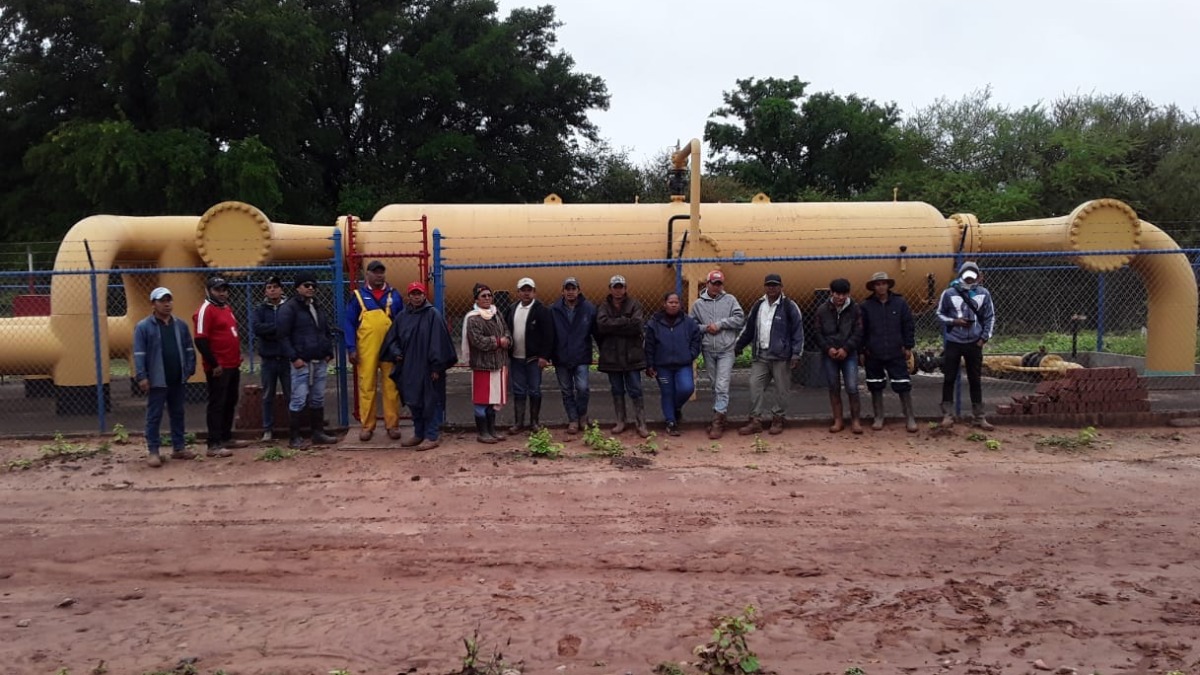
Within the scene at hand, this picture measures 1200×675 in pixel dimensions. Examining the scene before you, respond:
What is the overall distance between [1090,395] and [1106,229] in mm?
3294

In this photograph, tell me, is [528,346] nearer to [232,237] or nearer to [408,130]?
[232,237]

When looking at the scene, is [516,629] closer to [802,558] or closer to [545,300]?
[802,558]

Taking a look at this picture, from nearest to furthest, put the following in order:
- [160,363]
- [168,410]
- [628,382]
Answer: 1. [160,363]
2. [168,410]
3. [628,382]

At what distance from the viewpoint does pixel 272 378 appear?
367 inches

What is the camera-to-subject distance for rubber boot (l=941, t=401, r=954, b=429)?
31.7 feet

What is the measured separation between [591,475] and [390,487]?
182 centimetres

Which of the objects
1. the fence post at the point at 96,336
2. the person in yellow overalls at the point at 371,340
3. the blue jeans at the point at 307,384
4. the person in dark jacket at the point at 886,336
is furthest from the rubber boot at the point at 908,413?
the fence post at the point at 96,336

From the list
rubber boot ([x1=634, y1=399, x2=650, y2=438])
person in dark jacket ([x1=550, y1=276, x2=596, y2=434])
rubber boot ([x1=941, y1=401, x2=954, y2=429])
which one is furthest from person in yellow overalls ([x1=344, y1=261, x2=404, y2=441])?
rubber boot ([x1=941, y1=401, x2=954, y2=429])

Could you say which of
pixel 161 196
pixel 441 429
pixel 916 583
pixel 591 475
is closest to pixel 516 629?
pixel 916 583

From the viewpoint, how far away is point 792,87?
33438 millimetres

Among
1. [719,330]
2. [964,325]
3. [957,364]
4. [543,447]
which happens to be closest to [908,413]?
[957,364]

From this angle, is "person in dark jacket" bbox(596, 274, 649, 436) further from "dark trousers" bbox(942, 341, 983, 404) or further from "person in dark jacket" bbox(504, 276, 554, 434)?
"dark trousers" bbox(942, 341, 983, 404)

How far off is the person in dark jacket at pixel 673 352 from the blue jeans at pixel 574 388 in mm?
715

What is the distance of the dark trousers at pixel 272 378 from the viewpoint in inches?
366
